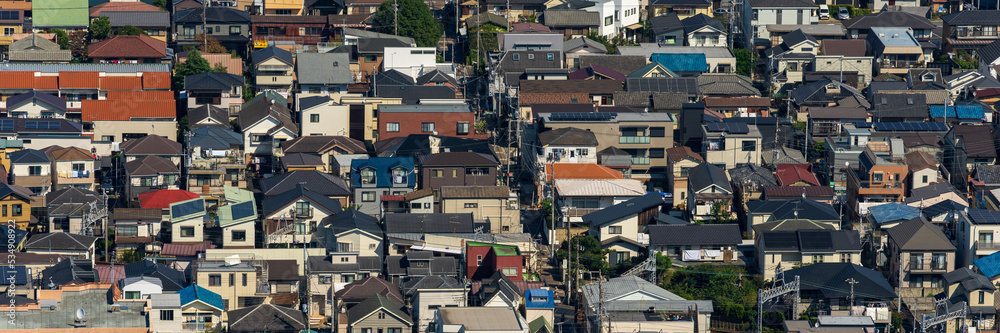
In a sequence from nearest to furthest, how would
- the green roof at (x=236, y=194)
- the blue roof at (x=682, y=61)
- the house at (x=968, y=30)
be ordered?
the green roof at (x=236, y=194) → the blue roof at (x=682, y=61) → the house at (x=968, y=30)

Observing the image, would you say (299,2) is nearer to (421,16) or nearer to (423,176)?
(421,16)

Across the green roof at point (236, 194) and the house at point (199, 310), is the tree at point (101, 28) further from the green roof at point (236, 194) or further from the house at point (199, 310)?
the house at point (199, 310)

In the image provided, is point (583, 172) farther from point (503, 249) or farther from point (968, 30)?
point (968, 30)

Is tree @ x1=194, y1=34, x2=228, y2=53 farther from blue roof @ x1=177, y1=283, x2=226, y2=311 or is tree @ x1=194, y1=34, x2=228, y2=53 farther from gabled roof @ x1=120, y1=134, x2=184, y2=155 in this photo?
blue roof @ x1=177, y1=283, x2=226, y2=311

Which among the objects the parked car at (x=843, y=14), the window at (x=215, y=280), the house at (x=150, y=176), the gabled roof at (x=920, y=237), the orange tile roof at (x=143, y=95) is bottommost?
the window at (x=215, y=280)

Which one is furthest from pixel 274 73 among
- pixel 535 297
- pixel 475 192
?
pixel 535 297

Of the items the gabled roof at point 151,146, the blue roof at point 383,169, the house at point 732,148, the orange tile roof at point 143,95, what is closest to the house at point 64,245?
the gabled roof at point 151,146

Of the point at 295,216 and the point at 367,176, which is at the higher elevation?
the point at 367,176
